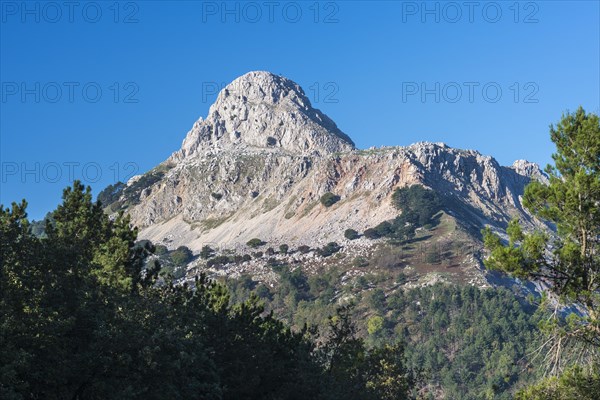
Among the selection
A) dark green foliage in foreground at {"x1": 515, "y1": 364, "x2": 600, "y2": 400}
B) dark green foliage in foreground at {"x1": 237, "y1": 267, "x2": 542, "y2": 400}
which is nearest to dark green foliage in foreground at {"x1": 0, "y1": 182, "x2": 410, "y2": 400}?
dark green foliage in foreground at {"x1": 515, "y1": 364, "x2": 600, "y2": 400}

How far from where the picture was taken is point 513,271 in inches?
1116

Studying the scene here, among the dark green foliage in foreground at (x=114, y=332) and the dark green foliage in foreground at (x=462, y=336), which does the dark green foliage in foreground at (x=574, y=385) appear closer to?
the dark green foliage in foreground at (x=114, y=332)

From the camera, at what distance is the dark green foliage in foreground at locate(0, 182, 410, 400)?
29062 mm

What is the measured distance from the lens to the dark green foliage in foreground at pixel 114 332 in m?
29.1

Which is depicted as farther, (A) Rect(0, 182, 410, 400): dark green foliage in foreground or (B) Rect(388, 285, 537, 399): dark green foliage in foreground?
(B) Rect(388, 285, 537, 399): dark green foliage in foreground

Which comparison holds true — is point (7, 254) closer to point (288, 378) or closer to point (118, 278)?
point (118, 278)

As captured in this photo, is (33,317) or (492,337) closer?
(33,317)

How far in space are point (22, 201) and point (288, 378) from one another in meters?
19.2

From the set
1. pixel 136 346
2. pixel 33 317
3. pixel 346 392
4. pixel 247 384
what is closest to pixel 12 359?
pixel 33 317

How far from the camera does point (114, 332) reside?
102 feet

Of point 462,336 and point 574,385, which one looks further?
point 462,336

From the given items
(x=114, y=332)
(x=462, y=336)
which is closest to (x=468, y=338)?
(x=462, y=336)

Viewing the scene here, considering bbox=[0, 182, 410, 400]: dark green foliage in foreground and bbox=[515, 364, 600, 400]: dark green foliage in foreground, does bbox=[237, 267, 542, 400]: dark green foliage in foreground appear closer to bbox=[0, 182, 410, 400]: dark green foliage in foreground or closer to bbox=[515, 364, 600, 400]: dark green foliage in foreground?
bbox=[0, 182, 410, 400]: dark green foliage in foreground

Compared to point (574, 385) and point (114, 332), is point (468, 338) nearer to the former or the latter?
point (574, 385)
